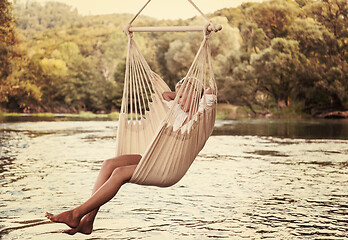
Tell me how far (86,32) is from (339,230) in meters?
53.8

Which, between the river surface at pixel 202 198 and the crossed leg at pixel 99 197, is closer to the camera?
the crossed leg at pixel 99 197

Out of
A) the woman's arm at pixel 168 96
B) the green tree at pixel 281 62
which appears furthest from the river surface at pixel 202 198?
the green tree at pixel 281 62

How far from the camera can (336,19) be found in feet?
72.5

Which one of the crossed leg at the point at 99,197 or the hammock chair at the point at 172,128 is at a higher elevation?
the hammock chair at the point at 172,128

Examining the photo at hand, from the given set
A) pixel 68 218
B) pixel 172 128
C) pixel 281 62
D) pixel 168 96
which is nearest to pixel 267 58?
pixel 281 62

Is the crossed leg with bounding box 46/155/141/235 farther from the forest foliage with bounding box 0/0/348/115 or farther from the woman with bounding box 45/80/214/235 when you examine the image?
the forest foliage with bounding box 0/0/348/115

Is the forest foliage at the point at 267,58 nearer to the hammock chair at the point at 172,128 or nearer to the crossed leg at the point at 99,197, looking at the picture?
the hammock chair at the point at 172,128

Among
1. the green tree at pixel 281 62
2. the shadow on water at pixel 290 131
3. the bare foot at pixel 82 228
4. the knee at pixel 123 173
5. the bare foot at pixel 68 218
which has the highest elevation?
the green tree at pixel 281 62

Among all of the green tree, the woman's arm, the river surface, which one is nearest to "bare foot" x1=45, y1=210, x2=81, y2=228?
the river surface

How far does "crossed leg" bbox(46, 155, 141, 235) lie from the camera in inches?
104

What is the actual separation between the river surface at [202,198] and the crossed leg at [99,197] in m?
0.35

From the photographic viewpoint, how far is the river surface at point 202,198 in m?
3.27

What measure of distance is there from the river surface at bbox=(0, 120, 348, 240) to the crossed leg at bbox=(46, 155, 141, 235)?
349 mm

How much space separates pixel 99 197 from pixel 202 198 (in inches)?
70.7
